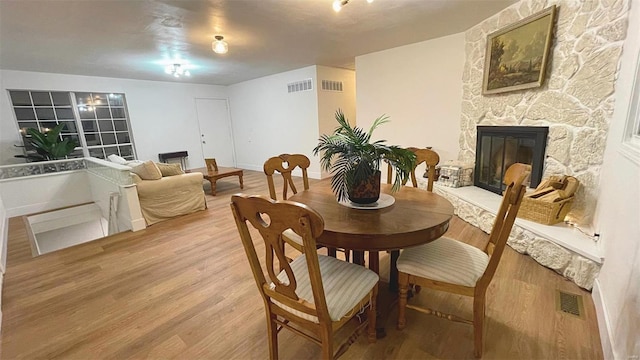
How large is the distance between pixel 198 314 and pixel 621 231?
102 inches

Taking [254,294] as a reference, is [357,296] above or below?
above

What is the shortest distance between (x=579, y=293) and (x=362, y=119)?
3.84 metres

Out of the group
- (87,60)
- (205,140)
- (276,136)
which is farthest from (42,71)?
(276,136)

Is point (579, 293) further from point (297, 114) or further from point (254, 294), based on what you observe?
point (297, 114)

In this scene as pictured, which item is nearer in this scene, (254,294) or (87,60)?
(254,294)

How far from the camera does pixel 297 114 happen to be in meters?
5.87

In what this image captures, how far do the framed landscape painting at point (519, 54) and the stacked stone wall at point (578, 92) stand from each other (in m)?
0.07

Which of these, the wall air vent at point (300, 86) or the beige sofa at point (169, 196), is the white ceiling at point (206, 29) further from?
the beige sofa at point (169, 196)

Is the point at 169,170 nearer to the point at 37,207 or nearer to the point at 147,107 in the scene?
the point at 37,207

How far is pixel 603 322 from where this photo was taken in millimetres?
1450

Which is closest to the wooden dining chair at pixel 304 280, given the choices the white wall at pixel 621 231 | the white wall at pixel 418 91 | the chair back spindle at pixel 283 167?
the chair back spindle at pixel 283 167

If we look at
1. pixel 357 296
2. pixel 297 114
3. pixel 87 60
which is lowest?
pixel 357 296

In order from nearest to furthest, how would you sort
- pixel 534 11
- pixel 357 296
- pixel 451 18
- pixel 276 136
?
pixel 357 296, pixel 534 11, pixel 451 18, pixel 276 136

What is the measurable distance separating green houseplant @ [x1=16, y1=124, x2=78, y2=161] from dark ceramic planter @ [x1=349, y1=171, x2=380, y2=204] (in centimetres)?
596
